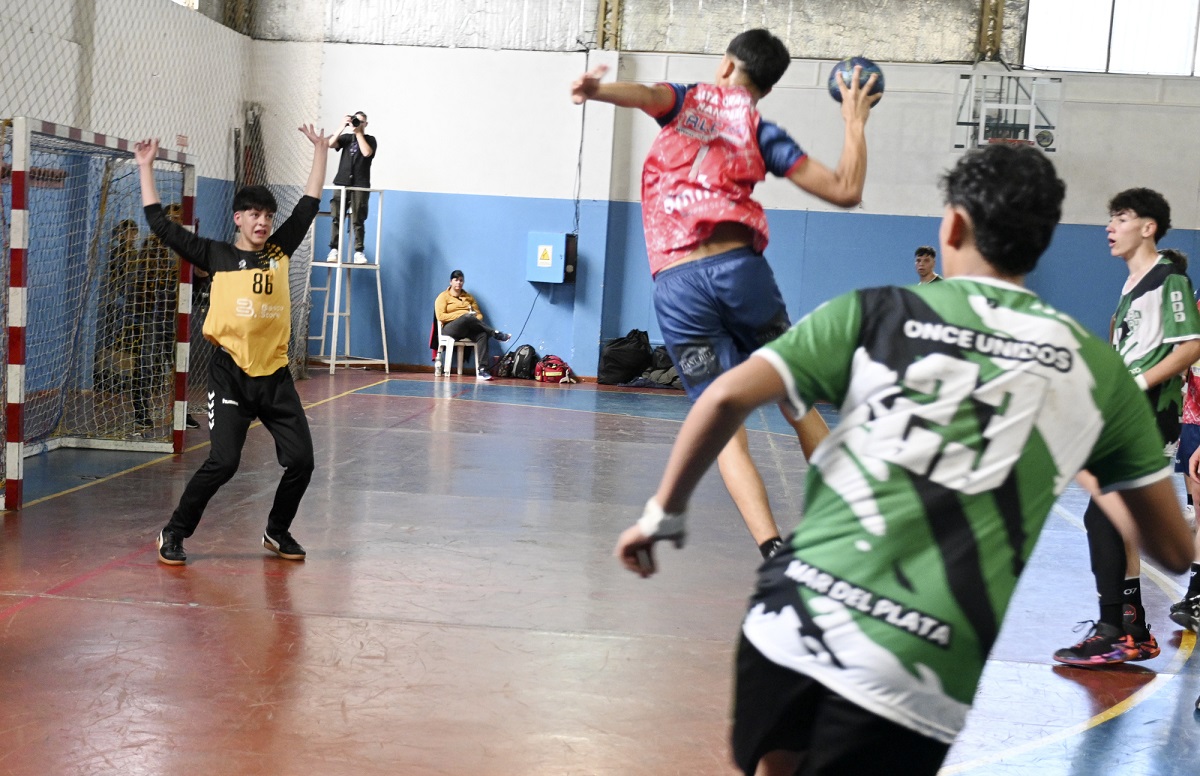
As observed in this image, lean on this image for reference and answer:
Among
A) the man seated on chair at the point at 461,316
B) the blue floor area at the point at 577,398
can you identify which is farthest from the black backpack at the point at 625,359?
Answer: the man seated on chair at the point at 461,316

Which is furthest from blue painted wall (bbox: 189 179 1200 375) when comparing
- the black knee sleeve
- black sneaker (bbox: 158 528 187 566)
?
the black knee sleeve

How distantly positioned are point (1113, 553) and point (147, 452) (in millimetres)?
7189

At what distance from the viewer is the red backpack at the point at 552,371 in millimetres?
16859

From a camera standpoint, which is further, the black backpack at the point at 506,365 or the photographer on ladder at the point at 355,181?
the black backpack at the point at 506,365

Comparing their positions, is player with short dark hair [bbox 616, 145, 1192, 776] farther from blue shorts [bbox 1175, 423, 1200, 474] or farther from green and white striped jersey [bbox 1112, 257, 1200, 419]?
blue shorts [bbox 1175, 423, 1200, 474]

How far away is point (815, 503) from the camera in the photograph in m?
1.93

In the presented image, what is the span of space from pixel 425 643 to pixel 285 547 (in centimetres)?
158

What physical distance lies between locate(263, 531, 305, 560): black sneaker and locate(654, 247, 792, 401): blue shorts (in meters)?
2.58

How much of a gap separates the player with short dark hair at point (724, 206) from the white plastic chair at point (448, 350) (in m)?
12.5

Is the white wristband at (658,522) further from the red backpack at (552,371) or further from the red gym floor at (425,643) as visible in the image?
the red backpack at (552,371)

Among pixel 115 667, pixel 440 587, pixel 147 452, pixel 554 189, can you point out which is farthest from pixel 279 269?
pixel 554 189

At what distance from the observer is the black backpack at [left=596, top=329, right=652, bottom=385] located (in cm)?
1698

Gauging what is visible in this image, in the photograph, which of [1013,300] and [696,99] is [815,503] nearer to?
[1013,300]

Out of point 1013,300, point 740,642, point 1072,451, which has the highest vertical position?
point 1013,300
